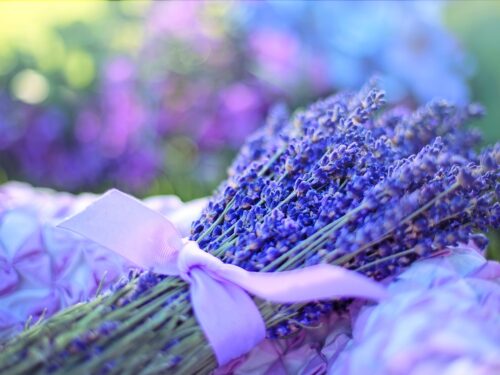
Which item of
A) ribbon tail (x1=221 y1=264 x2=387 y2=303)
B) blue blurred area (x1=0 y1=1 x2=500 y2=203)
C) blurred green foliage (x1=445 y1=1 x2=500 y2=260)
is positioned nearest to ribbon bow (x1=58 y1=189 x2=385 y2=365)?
ribbon tail (x1=221 y1=264 x2=387 y2=303)

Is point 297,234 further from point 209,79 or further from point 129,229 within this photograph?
point 209,79

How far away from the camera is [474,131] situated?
98 centimetres

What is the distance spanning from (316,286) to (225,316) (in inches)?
4.0

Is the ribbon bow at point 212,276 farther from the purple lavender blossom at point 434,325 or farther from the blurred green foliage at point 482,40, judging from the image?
the blurred green foliage at point 482,40

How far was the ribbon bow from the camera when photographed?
618 millimetres

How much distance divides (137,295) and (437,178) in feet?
1.09

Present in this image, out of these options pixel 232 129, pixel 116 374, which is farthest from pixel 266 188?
pixel 232 129

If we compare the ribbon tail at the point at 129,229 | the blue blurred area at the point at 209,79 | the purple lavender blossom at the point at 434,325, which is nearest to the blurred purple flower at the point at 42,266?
the ribbon tail at the point at 129,229

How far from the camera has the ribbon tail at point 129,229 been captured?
0.71 meters

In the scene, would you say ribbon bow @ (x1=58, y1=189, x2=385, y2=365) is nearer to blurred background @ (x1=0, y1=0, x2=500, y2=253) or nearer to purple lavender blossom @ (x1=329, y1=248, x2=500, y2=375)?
purple lavender blossom @ (x1=329, y1=248, x2=500, y2=375)

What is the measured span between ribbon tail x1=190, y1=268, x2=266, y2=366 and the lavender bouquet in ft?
0.05

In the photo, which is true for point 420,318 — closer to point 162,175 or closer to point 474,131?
point 474,131

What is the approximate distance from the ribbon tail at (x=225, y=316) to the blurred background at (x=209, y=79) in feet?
3.13

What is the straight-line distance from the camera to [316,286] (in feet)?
2.01
